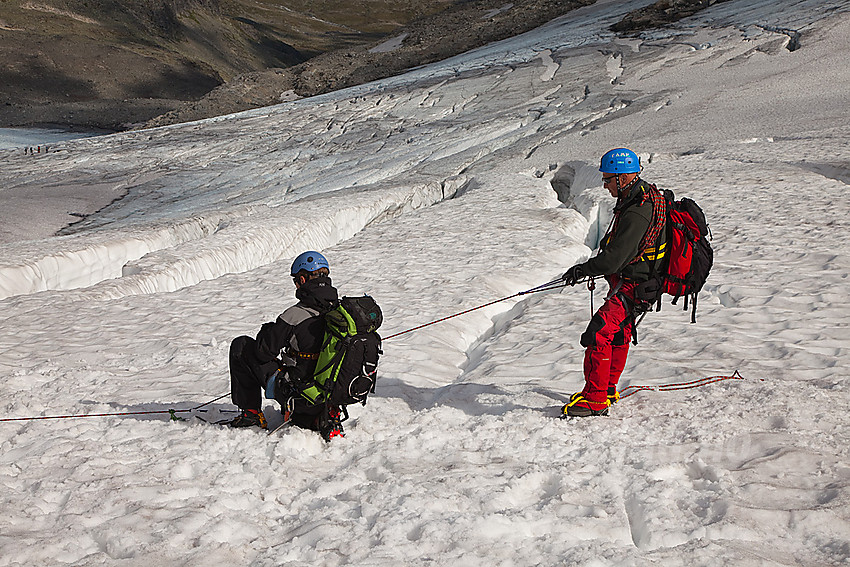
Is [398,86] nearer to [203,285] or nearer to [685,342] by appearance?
[203,285]

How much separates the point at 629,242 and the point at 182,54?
204 feet

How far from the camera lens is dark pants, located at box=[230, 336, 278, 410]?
4.77m

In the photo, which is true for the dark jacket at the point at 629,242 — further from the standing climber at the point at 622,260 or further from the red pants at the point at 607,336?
the red pants at the point at 607,336

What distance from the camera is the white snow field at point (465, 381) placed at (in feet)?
11.9

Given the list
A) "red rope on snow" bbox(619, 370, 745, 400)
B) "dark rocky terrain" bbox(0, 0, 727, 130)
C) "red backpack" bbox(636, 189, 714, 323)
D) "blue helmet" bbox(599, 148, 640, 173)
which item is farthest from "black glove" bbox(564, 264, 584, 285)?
"dark rocky terrain" bbox(0, 0, 727, 130)

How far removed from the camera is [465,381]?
6.61 m

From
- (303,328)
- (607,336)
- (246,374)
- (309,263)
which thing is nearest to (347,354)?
(303,328)

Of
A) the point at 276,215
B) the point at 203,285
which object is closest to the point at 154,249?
the point at 276,215

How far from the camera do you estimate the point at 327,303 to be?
4.62m

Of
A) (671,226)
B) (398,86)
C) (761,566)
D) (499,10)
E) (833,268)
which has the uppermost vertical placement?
(499,10)

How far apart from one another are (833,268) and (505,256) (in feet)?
15.1

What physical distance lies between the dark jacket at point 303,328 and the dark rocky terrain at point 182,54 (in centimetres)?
3375

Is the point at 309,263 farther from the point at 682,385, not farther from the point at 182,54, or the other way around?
the point at 182,54

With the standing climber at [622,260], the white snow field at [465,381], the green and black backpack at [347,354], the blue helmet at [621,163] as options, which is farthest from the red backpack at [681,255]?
the green and black backpack at [347,354]
